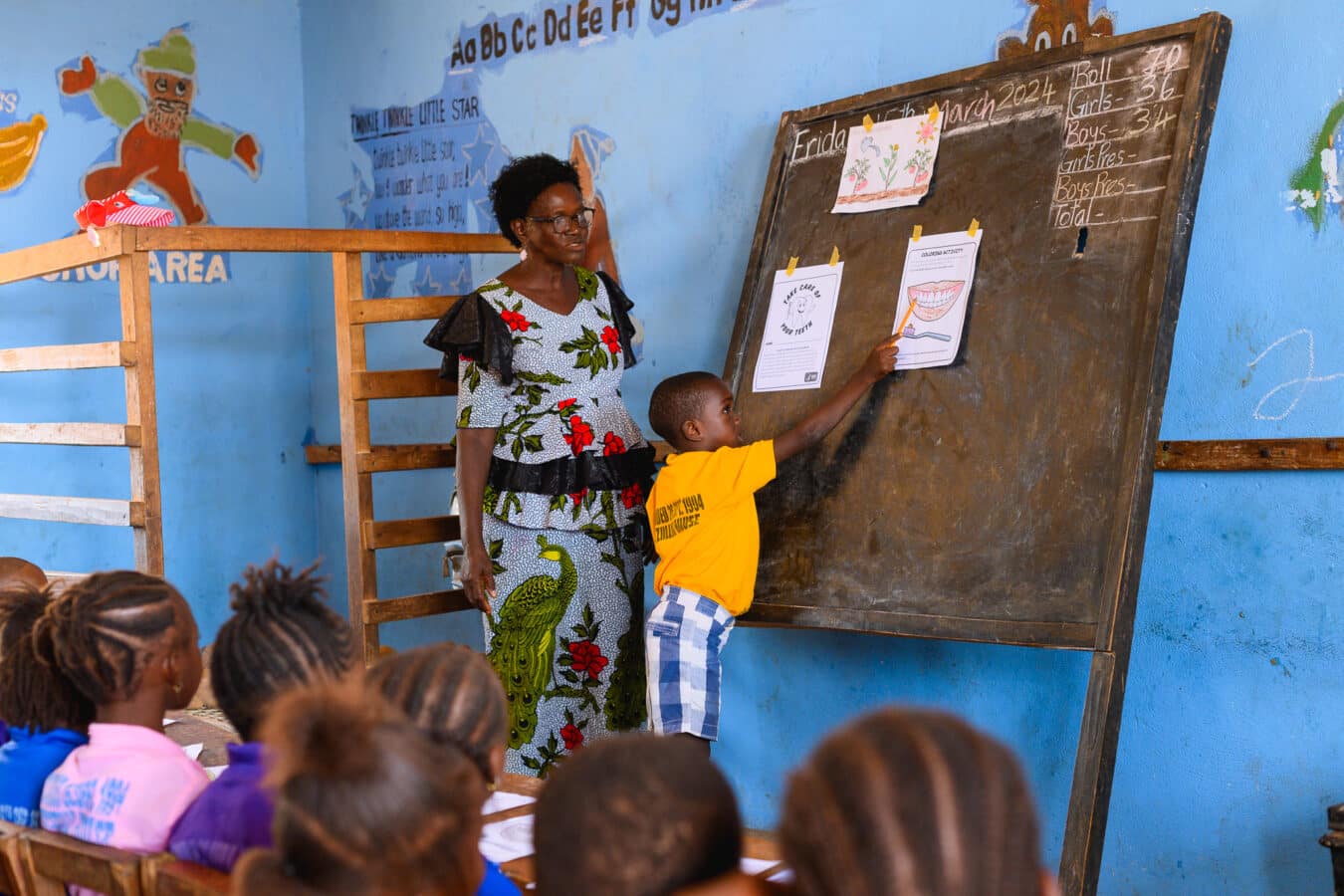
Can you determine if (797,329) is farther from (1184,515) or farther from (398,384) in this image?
(398,384)

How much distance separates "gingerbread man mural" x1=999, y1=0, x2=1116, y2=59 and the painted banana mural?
11.4 ft

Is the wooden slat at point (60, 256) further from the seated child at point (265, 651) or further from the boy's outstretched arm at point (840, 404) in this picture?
the seated child at point (265, 651)

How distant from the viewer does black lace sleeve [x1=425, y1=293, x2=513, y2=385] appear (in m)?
3.14

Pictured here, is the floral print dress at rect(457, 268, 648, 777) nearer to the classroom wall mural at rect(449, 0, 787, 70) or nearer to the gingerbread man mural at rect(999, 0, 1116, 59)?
the classroom wall mural at rect(449, 0, 787, 70)

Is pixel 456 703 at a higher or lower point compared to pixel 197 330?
lower

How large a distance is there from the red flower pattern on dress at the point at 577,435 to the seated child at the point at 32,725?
1437 millimetres

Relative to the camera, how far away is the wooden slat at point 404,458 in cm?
367

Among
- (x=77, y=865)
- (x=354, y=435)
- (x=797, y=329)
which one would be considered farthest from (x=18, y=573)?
(x=797, y=329)

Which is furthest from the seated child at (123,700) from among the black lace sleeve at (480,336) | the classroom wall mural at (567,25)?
the classroom wall mural at (567,25)

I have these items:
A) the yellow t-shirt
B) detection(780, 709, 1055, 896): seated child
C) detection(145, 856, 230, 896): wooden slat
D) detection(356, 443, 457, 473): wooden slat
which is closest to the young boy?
the yellow t-shirt

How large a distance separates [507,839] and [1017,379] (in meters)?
1.47

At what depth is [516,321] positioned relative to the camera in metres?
3.17

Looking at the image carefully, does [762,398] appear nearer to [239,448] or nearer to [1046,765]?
[1046,765]

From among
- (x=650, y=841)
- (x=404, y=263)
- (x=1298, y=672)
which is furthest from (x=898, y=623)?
(x=404, y=263)
